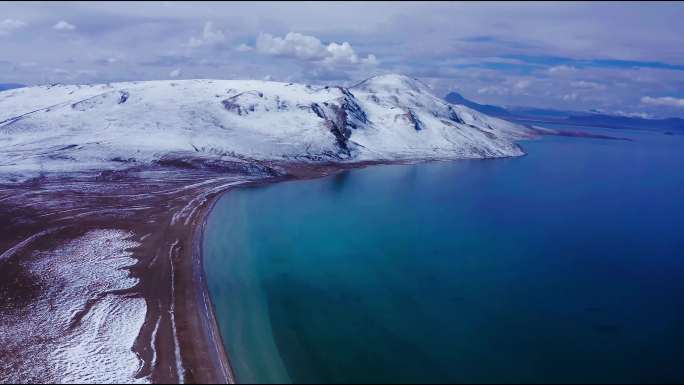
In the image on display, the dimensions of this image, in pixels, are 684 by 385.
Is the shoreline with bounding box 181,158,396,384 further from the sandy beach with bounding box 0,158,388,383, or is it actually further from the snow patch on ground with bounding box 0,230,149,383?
the snow patch on ground with bounding box 0,230,149,383

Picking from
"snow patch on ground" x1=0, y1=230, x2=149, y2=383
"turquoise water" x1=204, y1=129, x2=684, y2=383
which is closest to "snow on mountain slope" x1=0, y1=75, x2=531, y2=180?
"turquoise water" x1=204, y1=129, x2=684, y2=383

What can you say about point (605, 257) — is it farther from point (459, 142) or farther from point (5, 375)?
point (459, 142)

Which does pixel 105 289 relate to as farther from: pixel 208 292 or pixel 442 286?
pixel 442 286

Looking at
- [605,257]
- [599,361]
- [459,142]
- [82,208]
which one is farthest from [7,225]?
[459,142]

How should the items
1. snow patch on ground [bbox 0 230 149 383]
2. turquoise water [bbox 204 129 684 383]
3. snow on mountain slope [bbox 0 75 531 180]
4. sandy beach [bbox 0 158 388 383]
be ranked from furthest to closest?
1. snow on mountain slope [bbox 0 75 531 180]
2. turquoise water [bbox 204 129 684 383]
3. sandy beach [bbox 0 158 388 383]
4. snow patch on ground [bbox 0 230 149 383]

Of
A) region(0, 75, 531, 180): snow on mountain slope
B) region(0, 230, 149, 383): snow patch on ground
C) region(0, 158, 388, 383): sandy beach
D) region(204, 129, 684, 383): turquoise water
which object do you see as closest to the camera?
region(0, 230, 149, 383): snow patch on ground

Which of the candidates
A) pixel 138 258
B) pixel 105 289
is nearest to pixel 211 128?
pixel 138 258

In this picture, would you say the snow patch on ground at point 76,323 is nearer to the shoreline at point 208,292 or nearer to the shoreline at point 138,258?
the shoreline at point 138,258
